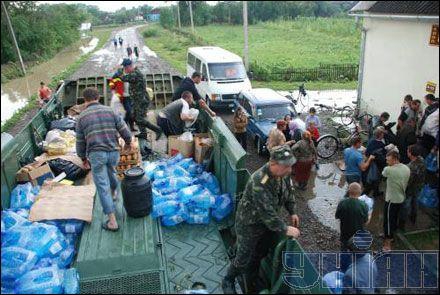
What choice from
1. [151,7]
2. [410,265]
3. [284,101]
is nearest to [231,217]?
[410,265]

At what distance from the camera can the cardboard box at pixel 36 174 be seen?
592cm

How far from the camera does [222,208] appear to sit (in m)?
5.71

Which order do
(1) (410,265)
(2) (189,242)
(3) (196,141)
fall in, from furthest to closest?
1. (3) (196,141)
2. (1) (410,265)
3. (2) (189,242)

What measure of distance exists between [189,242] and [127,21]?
11485 centimetres

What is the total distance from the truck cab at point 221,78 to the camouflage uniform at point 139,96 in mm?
6684

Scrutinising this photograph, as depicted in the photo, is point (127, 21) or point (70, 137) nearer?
point (70, 137)

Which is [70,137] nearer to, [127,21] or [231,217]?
[231,217]

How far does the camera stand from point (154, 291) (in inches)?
172

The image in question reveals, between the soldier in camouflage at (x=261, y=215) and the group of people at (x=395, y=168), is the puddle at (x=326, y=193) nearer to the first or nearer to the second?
the group of people at (x=395, y=168)

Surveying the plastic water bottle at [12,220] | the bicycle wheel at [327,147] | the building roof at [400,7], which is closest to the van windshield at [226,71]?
the bicycle wheel at [327,147]

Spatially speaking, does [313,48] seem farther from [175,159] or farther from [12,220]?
[12,220]

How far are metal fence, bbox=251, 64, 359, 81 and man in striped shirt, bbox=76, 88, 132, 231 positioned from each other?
17.1 meters

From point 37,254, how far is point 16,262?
0.81 ft

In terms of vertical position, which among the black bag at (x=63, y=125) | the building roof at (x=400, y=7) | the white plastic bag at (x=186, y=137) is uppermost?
the building roof at (x=400, y=7)
